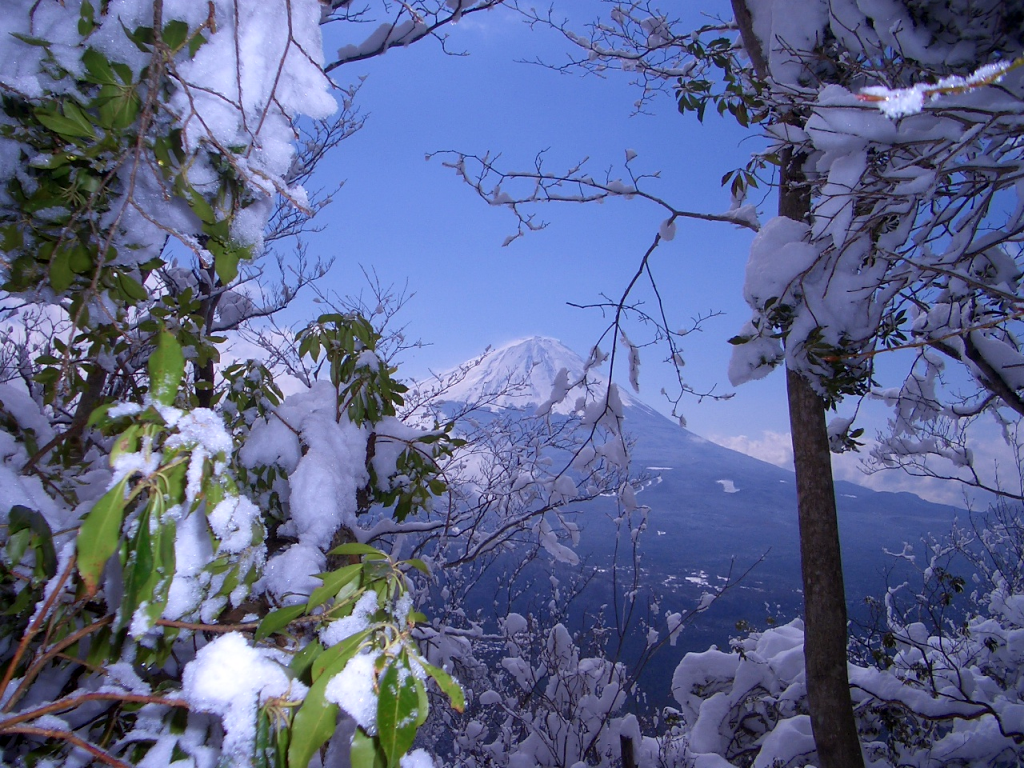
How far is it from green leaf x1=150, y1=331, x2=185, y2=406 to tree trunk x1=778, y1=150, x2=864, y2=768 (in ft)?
6.53

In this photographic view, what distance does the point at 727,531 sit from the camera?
109ft

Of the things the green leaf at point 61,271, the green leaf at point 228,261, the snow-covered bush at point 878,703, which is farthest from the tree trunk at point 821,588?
the green leaf at point 61,271

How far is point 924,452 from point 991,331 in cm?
135

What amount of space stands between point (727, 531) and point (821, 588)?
35.7m

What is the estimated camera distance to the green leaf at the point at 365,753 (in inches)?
22.9

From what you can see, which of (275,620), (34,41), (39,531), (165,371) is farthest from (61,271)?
(275,620)

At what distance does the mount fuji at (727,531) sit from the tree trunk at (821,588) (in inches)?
684

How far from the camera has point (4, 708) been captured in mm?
740

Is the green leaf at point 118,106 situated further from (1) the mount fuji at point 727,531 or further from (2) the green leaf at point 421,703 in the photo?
(1) the mount fuji at point 727,531

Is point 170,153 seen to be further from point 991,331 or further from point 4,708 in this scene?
point 991,331

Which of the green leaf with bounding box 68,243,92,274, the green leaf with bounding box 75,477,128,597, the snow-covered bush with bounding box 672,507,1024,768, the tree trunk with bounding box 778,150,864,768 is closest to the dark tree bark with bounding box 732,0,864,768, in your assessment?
the tree trunk with bounding box 778,150,864,768

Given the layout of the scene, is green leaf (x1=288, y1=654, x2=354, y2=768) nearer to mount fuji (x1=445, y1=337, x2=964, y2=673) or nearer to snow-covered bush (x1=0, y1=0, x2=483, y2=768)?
snow-covered bush (x1=0, y1=0, x2=483, y2=768)

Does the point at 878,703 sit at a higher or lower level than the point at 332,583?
lower

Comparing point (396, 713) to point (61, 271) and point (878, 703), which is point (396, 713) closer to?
point (61, 271)
